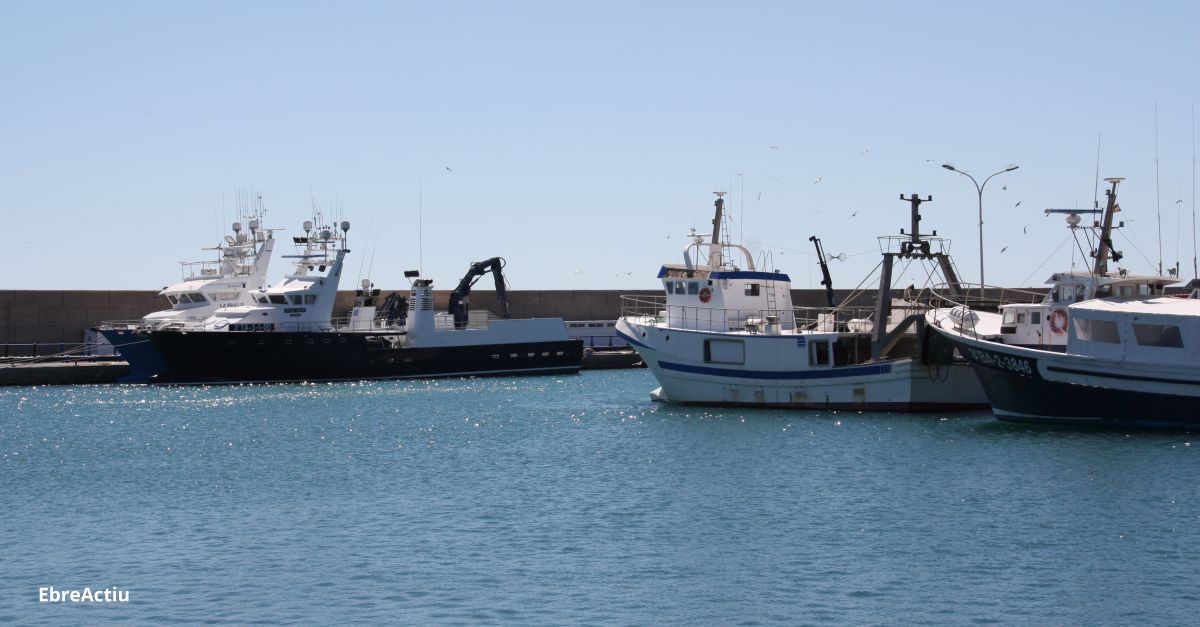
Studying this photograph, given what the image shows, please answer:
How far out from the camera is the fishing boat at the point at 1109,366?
110ft

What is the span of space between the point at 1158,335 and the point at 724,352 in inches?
530

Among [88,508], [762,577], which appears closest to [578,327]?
[88,508]

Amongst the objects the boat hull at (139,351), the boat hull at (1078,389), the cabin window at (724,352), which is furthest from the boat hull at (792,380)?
the boat hull at (139,351)

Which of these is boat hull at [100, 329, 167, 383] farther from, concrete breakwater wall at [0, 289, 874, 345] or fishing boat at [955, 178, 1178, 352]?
fishing boat at [955, 178, 1178, 352]

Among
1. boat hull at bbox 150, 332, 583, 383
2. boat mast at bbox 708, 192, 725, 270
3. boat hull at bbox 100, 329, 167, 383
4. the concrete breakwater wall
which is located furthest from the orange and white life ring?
the concrete breakwater wall

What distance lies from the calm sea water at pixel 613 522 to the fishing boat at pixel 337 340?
1647 cm

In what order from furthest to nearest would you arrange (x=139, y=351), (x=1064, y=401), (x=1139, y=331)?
(x=139, y=351), (x=1064, y=401), (x=1139, y=331)

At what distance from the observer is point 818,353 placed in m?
41.4

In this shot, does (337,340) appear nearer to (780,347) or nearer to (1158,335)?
(780,347)

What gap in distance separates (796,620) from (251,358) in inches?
1729

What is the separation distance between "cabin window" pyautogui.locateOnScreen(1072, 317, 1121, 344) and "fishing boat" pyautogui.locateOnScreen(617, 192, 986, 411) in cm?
523

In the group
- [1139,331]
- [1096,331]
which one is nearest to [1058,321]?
[1096,331]

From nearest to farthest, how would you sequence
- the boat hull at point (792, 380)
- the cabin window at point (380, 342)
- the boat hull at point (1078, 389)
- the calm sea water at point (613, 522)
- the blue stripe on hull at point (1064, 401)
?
the calm sea water at point (613, 522) → the boat hull at point (1078, 389) → the blue stripe on hull at point (1064, 401) → the boat hull at point (792, 380) → the cabin window at point (380, 342)

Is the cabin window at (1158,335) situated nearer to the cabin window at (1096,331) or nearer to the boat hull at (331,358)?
the cabin window at (1096,331)
